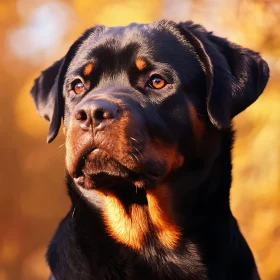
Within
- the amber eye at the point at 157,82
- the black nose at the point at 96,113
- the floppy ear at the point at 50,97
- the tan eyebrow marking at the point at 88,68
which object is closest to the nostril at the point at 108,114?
the black nose at the point at 96,113

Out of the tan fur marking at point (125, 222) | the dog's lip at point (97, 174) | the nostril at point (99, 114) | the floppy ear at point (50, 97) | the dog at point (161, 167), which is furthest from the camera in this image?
the floppy ear at point (50, 97)

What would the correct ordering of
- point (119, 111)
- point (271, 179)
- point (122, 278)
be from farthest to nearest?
1. point (271, 179)
2. point (122, 278)
3. point (119, 111)

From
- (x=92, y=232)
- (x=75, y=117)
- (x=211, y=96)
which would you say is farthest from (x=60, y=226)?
(x=211, y=96)

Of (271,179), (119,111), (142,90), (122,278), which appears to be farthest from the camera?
(271,179)

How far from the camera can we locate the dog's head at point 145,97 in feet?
6.70

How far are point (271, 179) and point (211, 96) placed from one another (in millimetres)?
2546

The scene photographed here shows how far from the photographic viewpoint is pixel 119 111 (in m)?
2.01

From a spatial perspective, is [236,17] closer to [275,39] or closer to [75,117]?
[275,39]

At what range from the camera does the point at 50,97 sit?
2693 millimetres

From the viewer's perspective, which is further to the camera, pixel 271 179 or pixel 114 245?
pixel 271 179

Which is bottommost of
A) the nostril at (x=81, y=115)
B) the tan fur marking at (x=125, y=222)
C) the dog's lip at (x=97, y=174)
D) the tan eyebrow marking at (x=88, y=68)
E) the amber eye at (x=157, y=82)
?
the tan fur marking at (x=125, y=222)

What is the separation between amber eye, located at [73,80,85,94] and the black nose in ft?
1.54

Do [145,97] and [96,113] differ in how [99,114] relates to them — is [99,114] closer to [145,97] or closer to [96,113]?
[96,113]

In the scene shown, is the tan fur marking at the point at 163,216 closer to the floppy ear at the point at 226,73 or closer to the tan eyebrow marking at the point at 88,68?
the floppy ear at the point at 226,73
